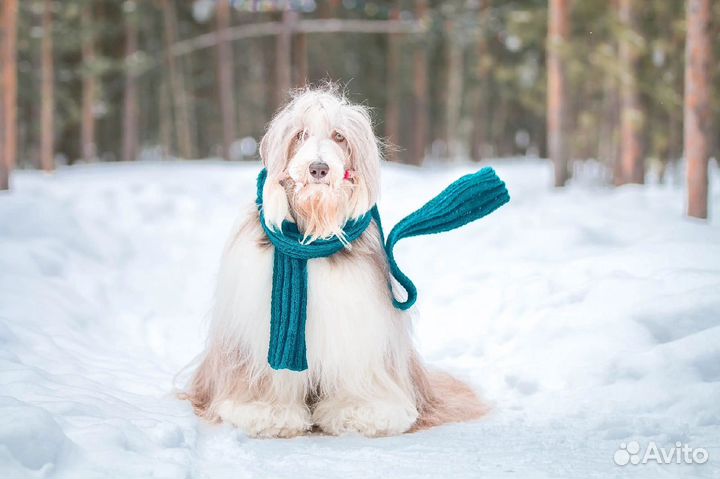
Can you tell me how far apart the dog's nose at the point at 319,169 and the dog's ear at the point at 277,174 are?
0.65ft

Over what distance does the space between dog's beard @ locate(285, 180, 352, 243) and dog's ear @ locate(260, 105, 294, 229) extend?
0.15 ft

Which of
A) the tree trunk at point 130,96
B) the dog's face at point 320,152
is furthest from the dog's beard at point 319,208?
the tree trunk at point 130,96

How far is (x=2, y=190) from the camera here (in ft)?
29.8

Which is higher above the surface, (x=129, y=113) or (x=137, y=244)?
(x=129, y=113)

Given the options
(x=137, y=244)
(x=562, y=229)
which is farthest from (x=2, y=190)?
(x=562, y=229)

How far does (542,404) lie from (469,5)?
19.4 metres

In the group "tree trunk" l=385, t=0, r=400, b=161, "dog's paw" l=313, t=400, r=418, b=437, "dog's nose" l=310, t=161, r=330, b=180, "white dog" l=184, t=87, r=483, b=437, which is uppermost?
"tree trunk" l=385, t=0, r=400, b=161

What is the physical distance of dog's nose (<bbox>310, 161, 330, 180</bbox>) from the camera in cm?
312

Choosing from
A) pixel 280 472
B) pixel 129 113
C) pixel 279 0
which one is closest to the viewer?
pixel 280 472

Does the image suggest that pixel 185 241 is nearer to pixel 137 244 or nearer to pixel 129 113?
pixel 137 244

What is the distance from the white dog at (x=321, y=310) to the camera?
3.30 metres

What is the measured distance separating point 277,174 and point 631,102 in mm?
9293

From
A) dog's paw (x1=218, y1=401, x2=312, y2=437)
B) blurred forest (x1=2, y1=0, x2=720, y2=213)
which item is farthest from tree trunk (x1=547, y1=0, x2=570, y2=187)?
dog's paw (x1=218, y1=401, x2=312, y2=437)

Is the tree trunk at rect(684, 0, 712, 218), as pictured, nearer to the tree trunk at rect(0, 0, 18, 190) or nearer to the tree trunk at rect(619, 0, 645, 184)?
the tree trunk at rect(619, 0, 645, 184)
